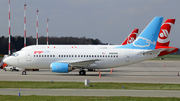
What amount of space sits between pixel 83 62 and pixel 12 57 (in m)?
9.81

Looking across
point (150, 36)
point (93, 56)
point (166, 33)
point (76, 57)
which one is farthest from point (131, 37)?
point (76, 57)

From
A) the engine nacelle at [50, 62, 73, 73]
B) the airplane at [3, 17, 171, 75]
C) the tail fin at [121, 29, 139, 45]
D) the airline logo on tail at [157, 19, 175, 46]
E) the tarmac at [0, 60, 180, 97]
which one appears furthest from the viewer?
the tail fin at [121, 29, 139, 45]

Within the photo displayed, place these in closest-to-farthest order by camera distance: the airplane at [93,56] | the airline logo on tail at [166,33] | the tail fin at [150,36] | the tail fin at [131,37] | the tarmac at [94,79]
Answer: the tarmac at [94,79], the airplane at [93,56], the tail fin at [150,36], the airline logo on tail at [166,33], the tail fin at [131,37]

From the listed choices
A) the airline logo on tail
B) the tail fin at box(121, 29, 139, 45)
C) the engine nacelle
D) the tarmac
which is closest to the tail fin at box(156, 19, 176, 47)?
the airline logo on tail

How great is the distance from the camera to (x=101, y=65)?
1436 inches

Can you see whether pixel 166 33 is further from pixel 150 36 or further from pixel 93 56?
pixel 93 56

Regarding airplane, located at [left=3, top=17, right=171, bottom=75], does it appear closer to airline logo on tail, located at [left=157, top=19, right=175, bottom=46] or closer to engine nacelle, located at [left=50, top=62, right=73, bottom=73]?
engine nacelle, located at [left=50, top=62, right=73, bottom=73]

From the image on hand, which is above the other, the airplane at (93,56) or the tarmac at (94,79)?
the airplane at (93,56)

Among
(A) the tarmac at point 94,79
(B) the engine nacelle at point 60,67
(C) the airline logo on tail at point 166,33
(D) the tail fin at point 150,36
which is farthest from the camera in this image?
(C) the airline logo on tail at point 166,33

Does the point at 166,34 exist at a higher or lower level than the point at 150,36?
higher

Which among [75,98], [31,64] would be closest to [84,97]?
[75,98]

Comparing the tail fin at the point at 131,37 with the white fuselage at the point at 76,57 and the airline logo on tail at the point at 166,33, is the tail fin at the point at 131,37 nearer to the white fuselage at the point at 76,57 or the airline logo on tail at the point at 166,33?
the airline logo on tail at the point at 166,33

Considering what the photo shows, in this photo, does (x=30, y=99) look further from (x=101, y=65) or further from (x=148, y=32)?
(x=148, y=32)

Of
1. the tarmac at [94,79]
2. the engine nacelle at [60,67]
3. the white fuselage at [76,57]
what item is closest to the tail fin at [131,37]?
the tarmac at [94,79]
